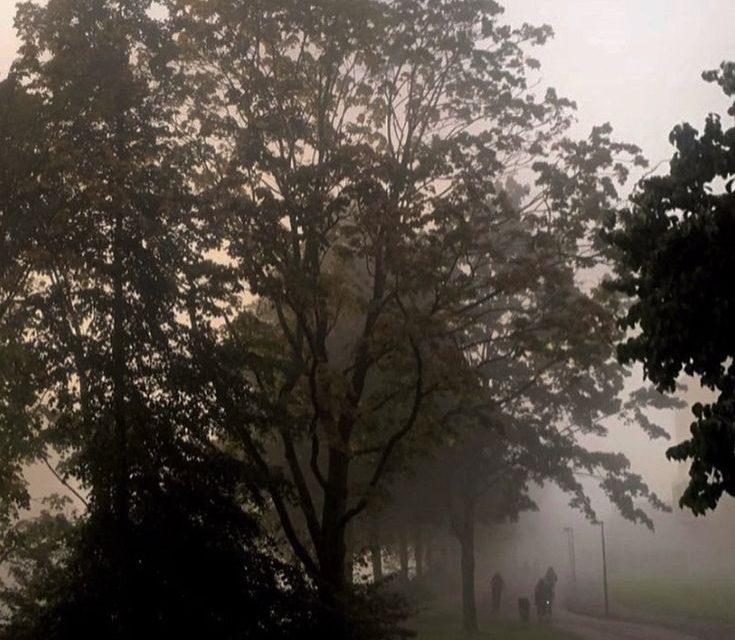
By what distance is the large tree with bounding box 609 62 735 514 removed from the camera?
1128 centimetres

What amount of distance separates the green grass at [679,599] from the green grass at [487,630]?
6095 mm

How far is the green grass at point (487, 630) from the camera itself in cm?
3139

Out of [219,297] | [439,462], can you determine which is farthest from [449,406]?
[219,297]

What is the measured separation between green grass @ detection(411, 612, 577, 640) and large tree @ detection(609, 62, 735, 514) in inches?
828

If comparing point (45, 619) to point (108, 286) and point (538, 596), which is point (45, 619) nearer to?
point (108, 286)

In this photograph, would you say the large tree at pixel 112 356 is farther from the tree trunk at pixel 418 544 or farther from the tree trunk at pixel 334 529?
the tree trunk at pixel 418 544

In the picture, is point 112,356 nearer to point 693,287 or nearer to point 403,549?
point 693,287

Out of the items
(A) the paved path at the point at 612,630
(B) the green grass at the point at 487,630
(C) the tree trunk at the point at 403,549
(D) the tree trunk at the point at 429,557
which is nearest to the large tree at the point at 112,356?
(B) the green grass at the point at 487,630

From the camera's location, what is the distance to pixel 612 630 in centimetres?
3362

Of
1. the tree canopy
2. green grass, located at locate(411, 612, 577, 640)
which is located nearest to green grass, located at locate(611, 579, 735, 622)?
green grass, located at locate(411, 612, 577, 640)

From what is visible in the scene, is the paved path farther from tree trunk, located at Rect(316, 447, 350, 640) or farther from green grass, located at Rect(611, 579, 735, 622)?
tree trunk, located at Rect(316, 447, 350, 640)

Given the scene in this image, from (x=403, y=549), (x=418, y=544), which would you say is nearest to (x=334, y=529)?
(x=403, y=549)

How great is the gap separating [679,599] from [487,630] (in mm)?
12405

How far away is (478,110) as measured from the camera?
22.5 meters
